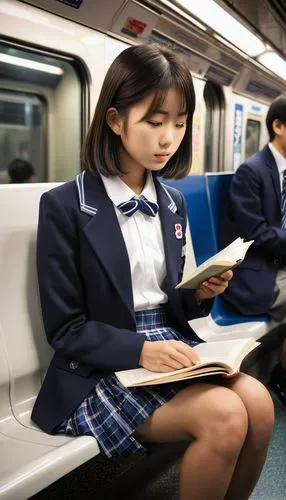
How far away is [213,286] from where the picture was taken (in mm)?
1717

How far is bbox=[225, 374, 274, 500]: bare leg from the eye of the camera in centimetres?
153

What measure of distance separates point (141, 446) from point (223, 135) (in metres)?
4.61

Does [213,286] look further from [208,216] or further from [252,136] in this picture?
[252,136]

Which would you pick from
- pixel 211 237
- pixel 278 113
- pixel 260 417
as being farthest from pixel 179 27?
pixel 260 417

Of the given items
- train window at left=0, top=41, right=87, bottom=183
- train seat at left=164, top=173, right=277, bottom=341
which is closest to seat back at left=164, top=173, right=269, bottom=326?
train seat at left=164, top=173, right=277, bottom=341

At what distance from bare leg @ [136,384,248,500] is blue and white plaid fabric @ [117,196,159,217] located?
1.89 feet

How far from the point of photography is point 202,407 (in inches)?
55.3

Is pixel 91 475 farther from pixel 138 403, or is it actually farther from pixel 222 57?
pixel 222 57

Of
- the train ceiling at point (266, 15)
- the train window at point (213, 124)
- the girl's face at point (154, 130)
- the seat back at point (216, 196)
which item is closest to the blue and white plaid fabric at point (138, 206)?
the girl's face at point (154, 130)

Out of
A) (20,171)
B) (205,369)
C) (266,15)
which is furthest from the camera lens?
(266,15)

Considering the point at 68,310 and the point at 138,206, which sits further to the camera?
the point at 138,206

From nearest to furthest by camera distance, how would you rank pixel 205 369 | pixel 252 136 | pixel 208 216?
pixel 205 369
pixel 208 216
pixel 252 136

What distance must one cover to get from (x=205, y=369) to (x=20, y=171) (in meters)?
1.98

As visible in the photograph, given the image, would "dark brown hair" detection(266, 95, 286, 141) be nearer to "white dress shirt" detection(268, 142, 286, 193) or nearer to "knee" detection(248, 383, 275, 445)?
"white dress shirt" detection(268, 142, 286, 193)
